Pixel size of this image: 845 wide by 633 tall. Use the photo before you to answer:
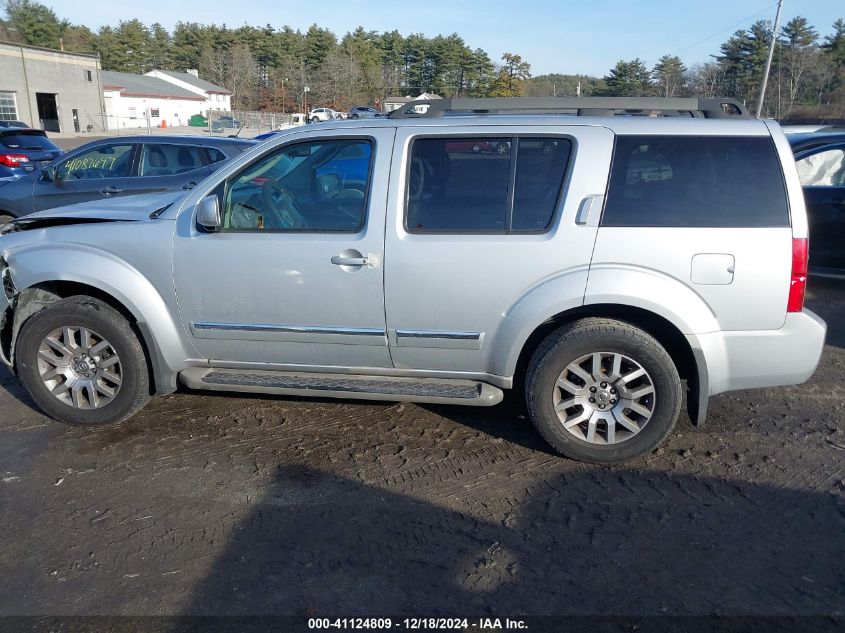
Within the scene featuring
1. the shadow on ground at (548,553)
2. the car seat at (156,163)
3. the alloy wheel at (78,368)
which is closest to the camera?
the shadow on ground at (548,553)

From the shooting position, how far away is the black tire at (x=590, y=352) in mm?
3770

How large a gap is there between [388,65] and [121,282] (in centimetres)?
8825

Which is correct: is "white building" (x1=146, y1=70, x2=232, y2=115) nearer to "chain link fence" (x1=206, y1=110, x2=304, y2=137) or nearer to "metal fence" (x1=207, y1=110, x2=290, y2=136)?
"metal fence" (x1=207, y1=110, x2=290, y2=136)

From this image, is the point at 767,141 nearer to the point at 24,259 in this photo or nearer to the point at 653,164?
the point at 653,164

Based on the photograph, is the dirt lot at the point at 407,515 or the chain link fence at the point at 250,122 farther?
the chain link fence at the point at 250,122

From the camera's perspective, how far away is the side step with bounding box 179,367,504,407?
4003 millimetres

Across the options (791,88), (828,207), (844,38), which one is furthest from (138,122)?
(828,207)

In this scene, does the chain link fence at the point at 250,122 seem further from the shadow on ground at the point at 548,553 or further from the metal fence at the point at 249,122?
the shadow on ground at the point at 548,553

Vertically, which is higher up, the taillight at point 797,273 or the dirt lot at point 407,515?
the taillight at point 797,273

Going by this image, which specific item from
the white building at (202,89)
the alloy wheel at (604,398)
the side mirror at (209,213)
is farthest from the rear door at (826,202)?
the white building at (202,89)

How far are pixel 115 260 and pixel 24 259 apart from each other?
0.66 m

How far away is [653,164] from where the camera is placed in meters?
3.77

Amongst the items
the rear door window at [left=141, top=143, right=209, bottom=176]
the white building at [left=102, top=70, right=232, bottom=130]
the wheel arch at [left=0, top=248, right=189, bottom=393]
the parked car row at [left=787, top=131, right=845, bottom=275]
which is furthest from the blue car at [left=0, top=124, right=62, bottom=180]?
the white building at [left=102, top=70, right=232, bottom=130]

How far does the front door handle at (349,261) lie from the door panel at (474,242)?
14cm
